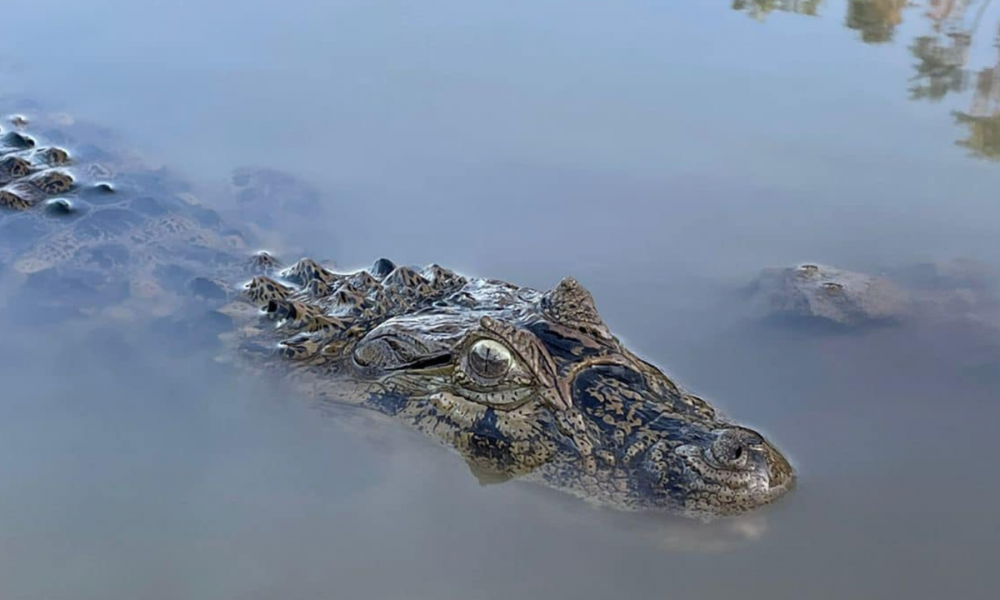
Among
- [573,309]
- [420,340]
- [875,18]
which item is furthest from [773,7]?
[420,340]

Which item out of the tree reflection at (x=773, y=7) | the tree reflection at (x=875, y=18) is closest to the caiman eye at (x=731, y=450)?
the tree reflection at (x=875, y=18)

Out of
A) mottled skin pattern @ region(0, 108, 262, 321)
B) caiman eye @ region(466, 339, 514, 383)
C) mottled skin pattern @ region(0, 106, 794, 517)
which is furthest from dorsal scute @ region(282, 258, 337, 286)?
caiman eye @ region(466, 339, 514, 383)

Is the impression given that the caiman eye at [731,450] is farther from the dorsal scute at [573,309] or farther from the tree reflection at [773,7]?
the tree reflection at [773,7]

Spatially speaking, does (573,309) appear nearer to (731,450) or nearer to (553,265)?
(731,450)

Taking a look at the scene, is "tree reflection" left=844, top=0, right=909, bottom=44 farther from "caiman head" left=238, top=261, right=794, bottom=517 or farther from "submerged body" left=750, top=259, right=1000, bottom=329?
"caiman head" left=238, top=261, right=794, bottom=517

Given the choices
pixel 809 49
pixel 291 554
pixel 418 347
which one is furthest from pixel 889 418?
pixel 809 49

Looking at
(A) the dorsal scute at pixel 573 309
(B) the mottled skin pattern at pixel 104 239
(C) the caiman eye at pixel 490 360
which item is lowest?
(B) the mottled skin pattern at pixel 104 239
